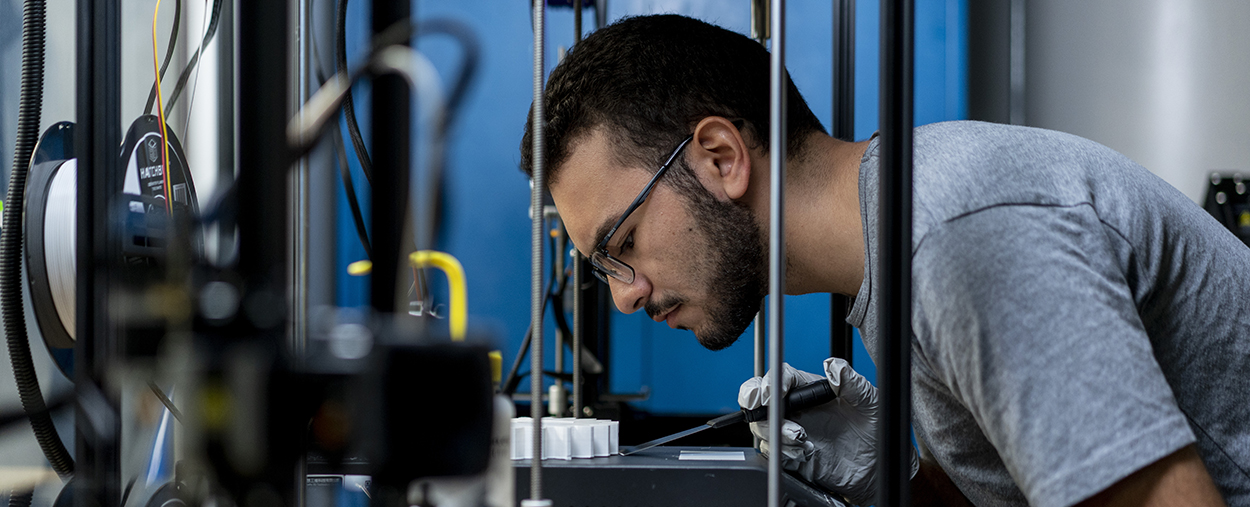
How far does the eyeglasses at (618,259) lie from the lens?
95 cm

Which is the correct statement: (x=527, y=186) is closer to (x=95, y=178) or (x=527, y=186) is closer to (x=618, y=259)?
(x=618, y=259)

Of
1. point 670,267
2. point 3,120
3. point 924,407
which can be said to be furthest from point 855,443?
point 3,120

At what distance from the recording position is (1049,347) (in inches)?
22.4

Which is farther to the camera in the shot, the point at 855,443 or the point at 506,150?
the point at 506,150

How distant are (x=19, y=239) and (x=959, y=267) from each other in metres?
0.78

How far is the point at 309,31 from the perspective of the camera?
0.81 meters

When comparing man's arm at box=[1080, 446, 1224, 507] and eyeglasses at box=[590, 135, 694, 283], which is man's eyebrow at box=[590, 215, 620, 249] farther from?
man's arm at box=[1080, 446, 1224, 507]

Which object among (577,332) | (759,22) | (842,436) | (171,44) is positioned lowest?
(842,436)

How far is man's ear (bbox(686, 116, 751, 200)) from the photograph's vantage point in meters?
0.94

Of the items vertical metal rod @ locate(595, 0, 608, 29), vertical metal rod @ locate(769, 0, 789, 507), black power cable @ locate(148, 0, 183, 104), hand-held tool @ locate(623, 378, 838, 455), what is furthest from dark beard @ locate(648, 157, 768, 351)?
vertical metal rod @ locate(595, 0, 608, 29)

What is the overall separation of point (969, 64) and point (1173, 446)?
6.77 ft

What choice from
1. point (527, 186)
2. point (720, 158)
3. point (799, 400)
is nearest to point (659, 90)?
point (720, 158)

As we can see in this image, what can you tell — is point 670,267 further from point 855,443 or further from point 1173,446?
point 1173,446

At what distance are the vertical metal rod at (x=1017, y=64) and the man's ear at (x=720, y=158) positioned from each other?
1.58 metres
